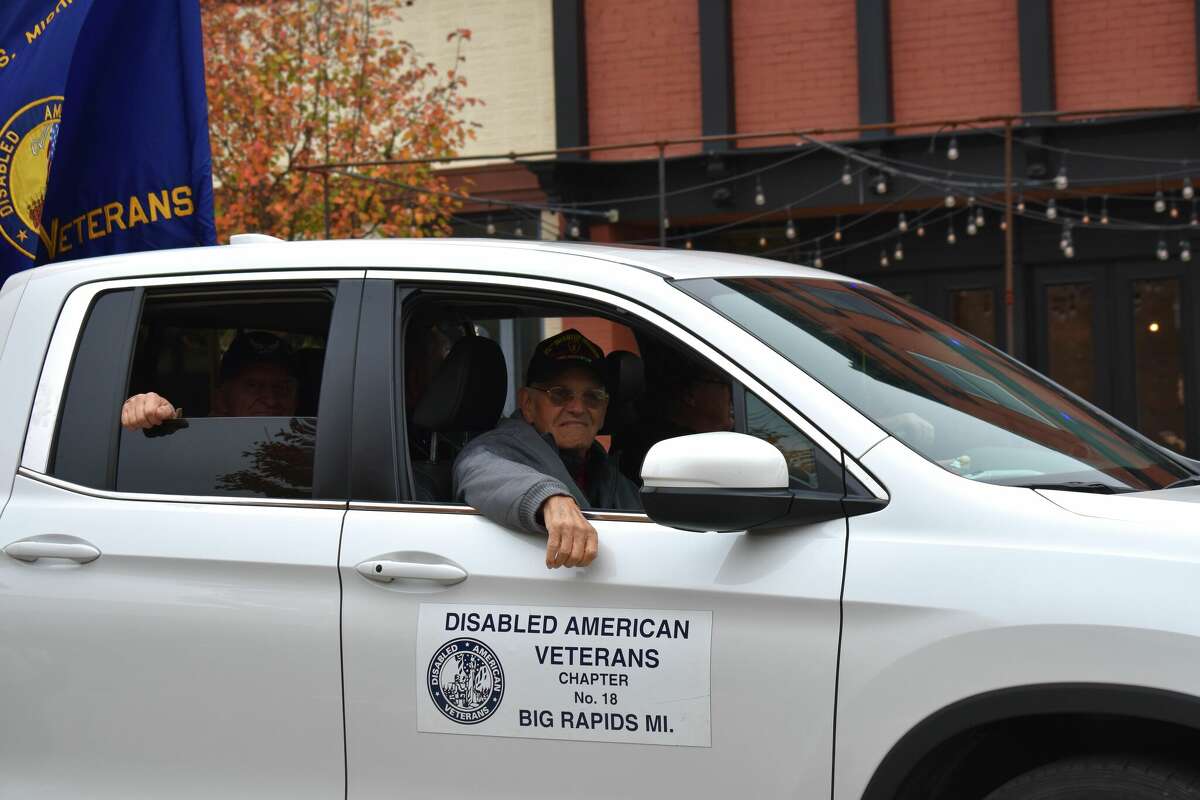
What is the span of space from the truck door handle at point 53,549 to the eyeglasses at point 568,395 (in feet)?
3.83

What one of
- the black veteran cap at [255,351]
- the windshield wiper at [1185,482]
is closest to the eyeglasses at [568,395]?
the black veteran cap at [255,351]

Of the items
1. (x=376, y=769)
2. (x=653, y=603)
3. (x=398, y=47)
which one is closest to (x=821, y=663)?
(x=653, y=603)

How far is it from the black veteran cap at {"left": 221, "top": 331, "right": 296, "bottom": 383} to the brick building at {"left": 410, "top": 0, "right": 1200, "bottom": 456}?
36.2 ft

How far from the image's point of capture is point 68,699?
12.2 ft

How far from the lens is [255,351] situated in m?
4.57

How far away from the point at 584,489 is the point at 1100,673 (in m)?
1.63

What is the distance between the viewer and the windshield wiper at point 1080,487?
316 cm

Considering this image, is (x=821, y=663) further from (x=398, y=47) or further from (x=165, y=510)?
(x=398, y=47)

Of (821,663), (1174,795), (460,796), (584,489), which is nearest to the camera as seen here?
(1174,795)

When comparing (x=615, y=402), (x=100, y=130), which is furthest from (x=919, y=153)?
(x=615, y=402)

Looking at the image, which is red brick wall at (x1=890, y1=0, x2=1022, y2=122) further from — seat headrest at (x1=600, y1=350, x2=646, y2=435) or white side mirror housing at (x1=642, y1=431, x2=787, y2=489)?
Answer: white side mirror housing at (x1=642, y1=431, x2=787, y2=489)

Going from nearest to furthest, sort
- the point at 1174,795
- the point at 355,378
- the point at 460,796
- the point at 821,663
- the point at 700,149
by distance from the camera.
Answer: the point at 1174,795
the point at 821,663
the point at 460,796
the point at 355,378
the point at 700,149

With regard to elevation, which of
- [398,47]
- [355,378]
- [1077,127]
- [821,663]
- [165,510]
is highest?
[398,47]

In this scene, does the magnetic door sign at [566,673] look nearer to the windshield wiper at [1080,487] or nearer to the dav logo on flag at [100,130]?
the windshield wiper at [1080,487]
